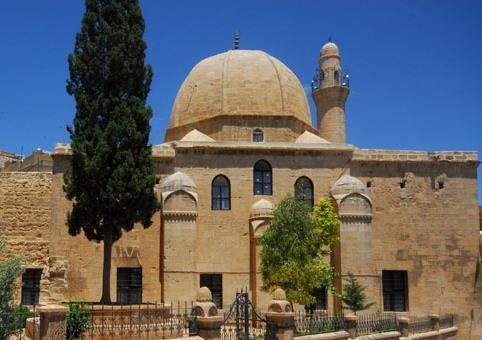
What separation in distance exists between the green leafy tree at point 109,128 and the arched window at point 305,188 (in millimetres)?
7984

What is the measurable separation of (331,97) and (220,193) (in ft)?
24.9

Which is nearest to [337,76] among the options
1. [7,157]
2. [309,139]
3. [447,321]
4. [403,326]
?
[309,139]

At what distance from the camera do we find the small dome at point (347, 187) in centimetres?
2189

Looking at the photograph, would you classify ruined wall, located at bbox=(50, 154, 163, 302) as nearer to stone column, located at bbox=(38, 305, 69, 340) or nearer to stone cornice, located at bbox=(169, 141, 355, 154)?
stone cornice, located at bbox=(169, 141, 355, 154)

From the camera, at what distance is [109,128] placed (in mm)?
15578

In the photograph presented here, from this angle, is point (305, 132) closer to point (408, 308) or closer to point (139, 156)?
point (408, 308)

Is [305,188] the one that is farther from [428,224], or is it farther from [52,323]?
[52,323]

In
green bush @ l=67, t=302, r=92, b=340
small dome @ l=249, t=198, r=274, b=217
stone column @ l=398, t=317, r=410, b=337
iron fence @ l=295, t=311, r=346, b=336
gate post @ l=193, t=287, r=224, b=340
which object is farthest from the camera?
small dome @ l=249, t=198, r=274, b=217

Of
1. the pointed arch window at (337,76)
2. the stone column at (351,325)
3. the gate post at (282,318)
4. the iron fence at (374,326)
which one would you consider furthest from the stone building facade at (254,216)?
the gate post at (282,318)

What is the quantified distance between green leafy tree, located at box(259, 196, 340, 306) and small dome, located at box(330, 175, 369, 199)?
2139mm

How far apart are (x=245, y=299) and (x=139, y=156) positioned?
16.8 feet

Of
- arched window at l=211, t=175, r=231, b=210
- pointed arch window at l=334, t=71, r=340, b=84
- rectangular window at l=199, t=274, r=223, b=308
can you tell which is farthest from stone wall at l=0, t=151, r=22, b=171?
pointed arch window at l=334, t=71, r=340, b=84

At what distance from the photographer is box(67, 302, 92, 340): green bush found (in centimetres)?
1250

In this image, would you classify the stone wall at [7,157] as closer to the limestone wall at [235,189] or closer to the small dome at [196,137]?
the small dome at [196,137]
